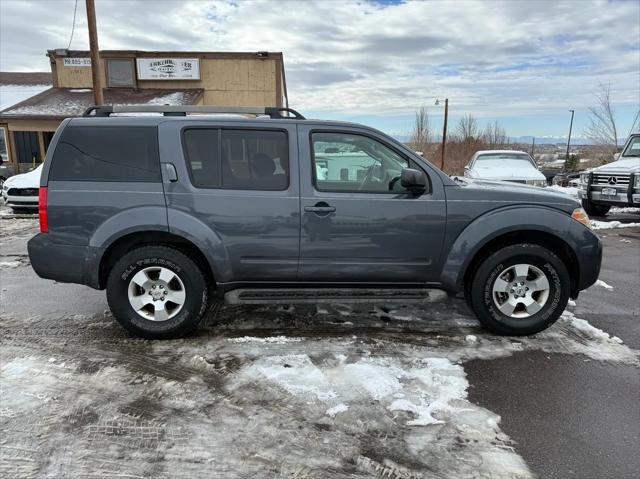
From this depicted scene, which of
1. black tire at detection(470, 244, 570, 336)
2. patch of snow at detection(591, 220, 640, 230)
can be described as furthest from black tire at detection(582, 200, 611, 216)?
black tire at detection(470, 244, 570, 336)

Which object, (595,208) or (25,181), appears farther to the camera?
(595,208)

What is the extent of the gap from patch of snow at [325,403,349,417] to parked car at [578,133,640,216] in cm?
1089

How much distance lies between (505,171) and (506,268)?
923 cm

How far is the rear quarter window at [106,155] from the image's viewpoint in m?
3.96

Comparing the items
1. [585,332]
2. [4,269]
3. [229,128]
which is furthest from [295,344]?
[4,269]

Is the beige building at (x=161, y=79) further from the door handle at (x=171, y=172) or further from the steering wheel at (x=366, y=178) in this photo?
the steering wheel at (x=366, y=178)

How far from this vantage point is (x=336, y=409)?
10.1ft

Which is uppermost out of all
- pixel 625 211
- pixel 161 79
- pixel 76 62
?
pixel 76 62

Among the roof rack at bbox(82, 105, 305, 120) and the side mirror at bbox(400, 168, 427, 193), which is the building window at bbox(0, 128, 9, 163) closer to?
the roof rack at bbox(82, 105, 305, 120)

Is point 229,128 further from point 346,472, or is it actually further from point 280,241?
point 346,472

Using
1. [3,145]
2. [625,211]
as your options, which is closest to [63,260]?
[625,211]

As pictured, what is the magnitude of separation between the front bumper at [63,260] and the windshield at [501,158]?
1160cm

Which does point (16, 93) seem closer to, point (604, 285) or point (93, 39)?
point (93, 39)

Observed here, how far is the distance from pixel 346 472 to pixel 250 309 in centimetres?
264
